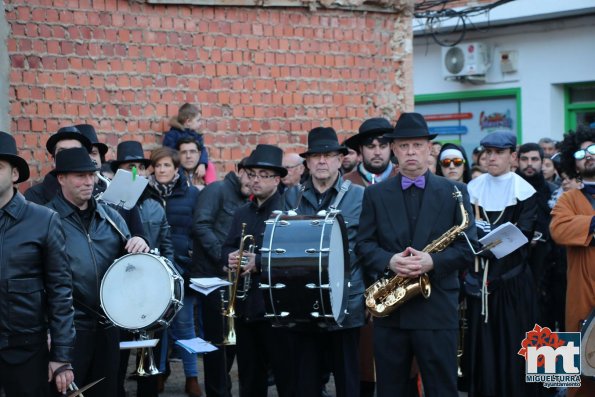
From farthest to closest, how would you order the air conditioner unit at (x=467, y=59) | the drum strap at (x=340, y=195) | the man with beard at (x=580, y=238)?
1. the air conditioner unit at (x=467, y=59)
2. the man with beard at (x=580, y=238)
3. the drum strap at (x=340, y=195)

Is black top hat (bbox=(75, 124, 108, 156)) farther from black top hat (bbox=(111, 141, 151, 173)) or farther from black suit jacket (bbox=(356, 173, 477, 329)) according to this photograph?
black suit jacket (bbox=(356, 173, 477, 329))

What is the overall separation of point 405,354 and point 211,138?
524cm

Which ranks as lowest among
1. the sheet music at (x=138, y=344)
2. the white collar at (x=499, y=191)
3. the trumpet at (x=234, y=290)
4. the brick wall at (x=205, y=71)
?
the sheet music at (x=138, y=344)

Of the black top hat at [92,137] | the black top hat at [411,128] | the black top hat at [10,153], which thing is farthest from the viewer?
the black top hat at [92,137]

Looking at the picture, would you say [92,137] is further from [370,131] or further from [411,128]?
[411,128]

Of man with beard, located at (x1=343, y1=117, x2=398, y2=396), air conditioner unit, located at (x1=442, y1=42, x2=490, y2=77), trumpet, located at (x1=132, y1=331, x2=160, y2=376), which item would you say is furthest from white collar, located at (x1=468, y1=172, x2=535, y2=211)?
air conditioner unit, located at (x1=442, y1=42, x2=490, y2=77)

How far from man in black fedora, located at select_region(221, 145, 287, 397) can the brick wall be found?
2.93 meters

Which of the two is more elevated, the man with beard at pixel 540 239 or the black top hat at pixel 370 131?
the black top hat at pixel 370 131

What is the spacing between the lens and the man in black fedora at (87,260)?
23.3 ft

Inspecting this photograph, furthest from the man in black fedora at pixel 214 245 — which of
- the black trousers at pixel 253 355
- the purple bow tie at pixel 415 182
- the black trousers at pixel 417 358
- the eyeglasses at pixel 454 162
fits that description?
the black trousers at pixel 417 358

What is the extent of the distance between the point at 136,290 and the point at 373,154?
276cm

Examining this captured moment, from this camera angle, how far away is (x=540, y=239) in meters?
9.45

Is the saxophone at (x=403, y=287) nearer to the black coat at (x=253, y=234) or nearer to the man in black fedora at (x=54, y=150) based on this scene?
the black coat at (x=253, y=234)
